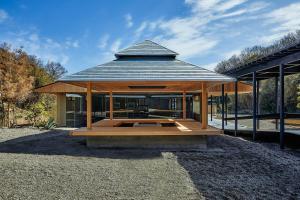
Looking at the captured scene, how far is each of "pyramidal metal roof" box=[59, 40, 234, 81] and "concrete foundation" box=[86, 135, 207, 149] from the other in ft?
6.90

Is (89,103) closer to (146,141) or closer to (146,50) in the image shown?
(146,141)

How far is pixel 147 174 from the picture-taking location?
19.6 ft

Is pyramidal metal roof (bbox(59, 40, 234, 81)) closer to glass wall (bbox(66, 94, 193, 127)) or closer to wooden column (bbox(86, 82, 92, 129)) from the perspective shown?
wooden column (bbox(86, 82, 92, 129))

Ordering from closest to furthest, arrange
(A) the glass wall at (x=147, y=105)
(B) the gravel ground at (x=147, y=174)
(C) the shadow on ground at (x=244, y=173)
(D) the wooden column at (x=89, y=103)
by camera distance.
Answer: (B) the gravel ground at (x=147, y=174), (C) the shadow on ground at (x=244, y=173), (D) the wooden column at (x=89, y=103), (A) the glass wall at (x=147, y=105)

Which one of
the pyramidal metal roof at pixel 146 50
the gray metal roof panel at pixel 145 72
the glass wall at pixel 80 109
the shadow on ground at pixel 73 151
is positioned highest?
the pyramidal metal roof at pixel 146 50

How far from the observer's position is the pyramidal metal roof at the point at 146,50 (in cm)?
1075

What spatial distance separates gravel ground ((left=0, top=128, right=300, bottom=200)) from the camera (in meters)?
4.74

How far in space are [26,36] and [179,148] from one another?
2040cm

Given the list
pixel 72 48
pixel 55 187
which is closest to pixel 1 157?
pixel 55 187

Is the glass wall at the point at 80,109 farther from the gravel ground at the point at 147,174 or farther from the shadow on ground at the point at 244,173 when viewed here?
the shadow on ground at the point at 244,173

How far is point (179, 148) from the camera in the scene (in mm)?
9281

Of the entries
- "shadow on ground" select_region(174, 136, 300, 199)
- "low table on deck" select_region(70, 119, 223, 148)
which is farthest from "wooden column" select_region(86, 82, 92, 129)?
"shadow on ground" select_region(174, 136, 300, 199)

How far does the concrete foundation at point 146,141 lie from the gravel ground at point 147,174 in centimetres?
54

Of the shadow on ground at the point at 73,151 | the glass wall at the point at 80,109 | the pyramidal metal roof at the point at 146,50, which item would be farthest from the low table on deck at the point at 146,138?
the glass wall at the point at 80,109
